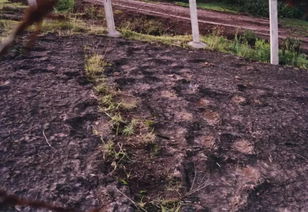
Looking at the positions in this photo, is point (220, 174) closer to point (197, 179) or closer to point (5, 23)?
point (197, 179)

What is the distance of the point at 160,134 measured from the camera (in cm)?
349

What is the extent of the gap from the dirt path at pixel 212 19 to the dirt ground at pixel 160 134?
3.54m

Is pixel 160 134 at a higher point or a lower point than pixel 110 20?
lower

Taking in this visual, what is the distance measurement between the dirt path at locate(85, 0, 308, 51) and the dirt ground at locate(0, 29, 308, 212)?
3536 millimetres

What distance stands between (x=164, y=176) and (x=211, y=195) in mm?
366

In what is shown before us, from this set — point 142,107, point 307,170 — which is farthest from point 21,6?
point 307,170

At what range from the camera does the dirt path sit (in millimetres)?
8858

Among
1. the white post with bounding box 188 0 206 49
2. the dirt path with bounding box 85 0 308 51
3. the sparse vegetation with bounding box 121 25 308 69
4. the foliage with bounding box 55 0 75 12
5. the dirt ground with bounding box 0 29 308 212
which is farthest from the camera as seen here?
the dirt path with bounding box 85 0 308 51

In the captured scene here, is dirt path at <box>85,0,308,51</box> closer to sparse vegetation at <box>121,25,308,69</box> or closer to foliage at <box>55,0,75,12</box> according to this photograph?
foliage at <box>55,0,75,12</box>

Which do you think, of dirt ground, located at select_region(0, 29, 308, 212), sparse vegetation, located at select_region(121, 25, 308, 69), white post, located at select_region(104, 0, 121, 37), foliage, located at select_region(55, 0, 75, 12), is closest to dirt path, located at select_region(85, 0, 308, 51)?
foliage, located at select_region(55, 0, 75, 12)

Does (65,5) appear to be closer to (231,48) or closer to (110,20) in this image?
(110,20)

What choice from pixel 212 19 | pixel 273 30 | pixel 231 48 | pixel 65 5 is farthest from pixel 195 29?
pixel 212 19

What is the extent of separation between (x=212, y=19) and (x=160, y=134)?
23.0ft

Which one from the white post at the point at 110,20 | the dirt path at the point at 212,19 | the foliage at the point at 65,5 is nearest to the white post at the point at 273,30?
the white post at the point at 110,20
